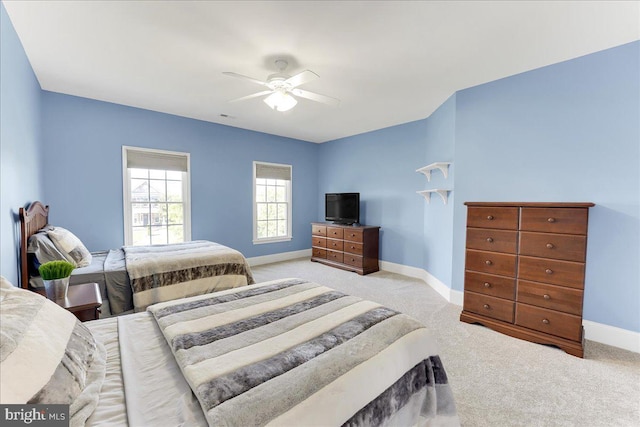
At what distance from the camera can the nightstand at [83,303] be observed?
1.73 m

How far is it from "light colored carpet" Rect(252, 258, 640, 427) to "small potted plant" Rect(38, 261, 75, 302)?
2687mm

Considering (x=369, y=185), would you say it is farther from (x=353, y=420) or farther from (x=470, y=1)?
(x=353, y=420)

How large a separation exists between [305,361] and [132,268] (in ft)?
8.12

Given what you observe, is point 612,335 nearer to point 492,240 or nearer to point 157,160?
point 492,240

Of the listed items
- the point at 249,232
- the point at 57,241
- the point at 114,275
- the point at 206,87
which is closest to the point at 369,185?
the point at 249,232

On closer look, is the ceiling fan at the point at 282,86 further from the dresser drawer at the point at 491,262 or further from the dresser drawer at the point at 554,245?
the dresser drawer at the point at 554,245

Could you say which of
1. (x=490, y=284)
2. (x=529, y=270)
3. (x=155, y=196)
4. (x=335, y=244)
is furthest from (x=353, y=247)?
(x=155, y=196)

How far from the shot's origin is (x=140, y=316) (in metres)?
1.62

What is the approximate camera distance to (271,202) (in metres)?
5.78

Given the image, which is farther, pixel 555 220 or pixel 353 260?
pixel 353 260

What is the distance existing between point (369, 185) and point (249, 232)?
2525 millimetres

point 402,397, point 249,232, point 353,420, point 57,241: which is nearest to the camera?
point 353,420

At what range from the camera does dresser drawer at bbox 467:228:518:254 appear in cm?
263

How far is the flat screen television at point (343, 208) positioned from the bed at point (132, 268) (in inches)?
98.0
